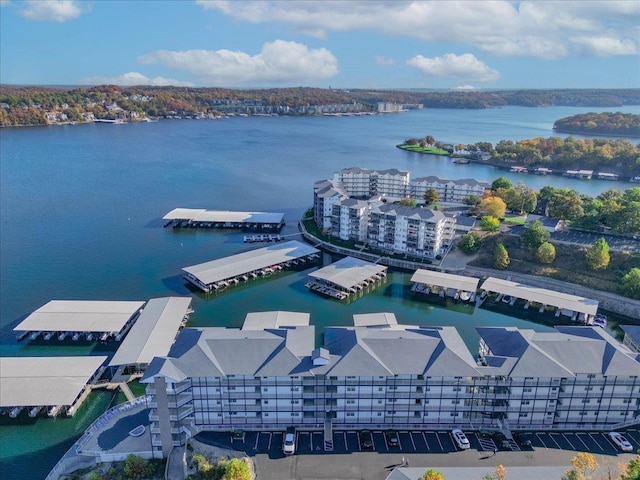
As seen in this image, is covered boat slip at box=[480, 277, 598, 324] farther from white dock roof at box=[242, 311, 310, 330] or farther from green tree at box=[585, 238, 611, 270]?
white dock roof at box=[242, 311, 310, 330]

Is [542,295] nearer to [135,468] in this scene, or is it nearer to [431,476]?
[431,476]

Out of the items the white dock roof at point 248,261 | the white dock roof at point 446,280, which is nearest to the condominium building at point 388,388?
the white dock roof at point 446,280

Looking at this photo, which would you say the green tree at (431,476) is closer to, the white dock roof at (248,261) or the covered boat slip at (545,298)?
the covered boat slip at (545,298)

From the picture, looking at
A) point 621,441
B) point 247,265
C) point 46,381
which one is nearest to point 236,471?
point 46,381

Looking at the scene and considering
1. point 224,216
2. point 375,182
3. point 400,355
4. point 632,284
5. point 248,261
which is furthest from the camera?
point 375,182

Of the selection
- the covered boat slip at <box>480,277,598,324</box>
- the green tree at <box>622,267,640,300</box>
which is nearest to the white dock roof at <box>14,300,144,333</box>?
the covered boat slip at <box>480,277,598,324</box>

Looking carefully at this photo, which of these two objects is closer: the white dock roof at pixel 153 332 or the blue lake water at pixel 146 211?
the white dock roof at pixel 153 332
